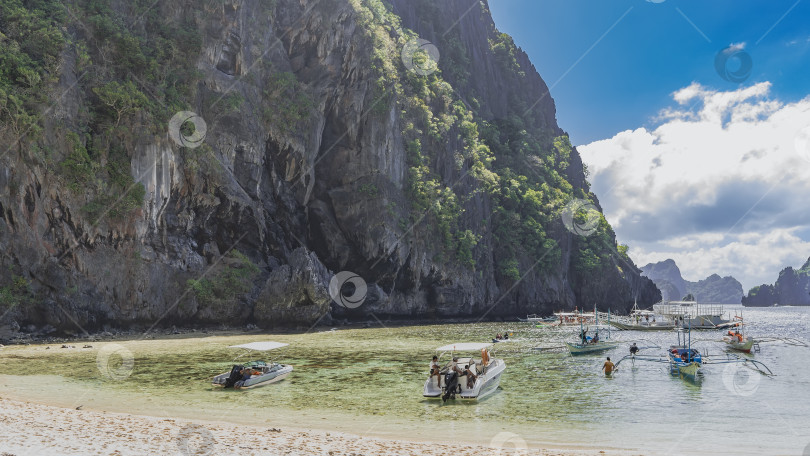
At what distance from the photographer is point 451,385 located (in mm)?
19812

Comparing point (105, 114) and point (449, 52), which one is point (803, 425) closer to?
point (105, 114)

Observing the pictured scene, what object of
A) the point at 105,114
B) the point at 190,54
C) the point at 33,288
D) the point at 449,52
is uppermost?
the point at 449,52

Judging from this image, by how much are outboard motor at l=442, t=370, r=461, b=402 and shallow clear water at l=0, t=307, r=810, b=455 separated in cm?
84

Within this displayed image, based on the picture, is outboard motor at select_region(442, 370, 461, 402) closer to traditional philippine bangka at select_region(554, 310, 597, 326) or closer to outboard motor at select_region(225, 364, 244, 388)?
outboard motor at select_region(225, 364, 244, 388)

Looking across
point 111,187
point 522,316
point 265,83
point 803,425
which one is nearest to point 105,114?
point 111,187

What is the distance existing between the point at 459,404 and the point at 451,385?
2.39 ft

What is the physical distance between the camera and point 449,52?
110m

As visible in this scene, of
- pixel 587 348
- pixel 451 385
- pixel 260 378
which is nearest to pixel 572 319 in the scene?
pixel 587 348

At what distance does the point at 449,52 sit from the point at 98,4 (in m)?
73.1

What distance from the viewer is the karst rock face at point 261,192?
4144 cm

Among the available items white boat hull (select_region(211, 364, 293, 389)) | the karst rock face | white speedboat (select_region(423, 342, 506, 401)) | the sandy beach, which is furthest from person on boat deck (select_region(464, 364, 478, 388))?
the karst rock face

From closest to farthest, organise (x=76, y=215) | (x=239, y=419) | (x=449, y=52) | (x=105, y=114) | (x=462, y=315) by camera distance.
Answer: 1. (x=239, y=419)
2. (x=76, y=215)
3. (x=105, y=114)
4. (x=462, y=315)
5. (x=449, y=52)

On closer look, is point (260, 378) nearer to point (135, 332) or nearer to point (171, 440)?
point (171, 440)

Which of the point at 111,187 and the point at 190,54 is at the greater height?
the point at 190,54
